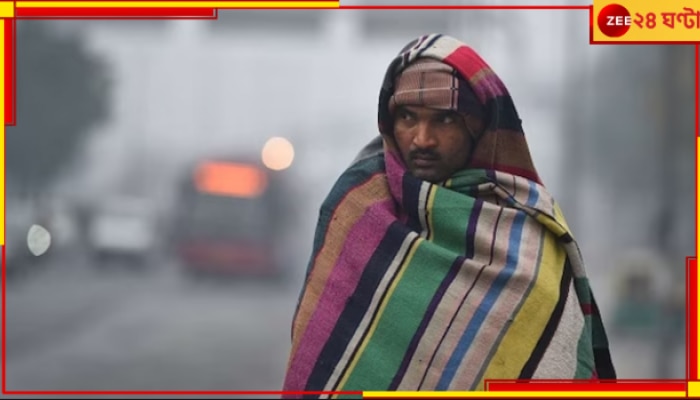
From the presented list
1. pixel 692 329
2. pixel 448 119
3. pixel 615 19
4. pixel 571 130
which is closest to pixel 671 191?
pixel 571 130

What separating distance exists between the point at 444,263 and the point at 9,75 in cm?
94

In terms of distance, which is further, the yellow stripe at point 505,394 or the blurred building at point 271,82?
the blurred building at point 271,82

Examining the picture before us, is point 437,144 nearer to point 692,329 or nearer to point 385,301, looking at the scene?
point 385,301

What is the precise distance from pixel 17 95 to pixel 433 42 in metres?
Answer: 0.89

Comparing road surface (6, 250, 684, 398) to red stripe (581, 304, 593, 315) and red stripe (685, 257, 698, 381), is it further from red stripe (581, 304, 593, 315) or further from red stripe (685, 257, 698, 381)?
red stripe (581, 304, 593, 315)

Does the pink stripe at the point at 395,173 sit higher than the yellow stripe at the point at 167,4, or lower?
lower

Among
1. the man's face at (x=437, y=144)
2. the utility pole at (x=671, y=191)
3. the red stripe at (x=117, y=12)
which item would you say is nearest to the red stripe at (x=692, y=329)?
the utility pole at (x=671, y=191)

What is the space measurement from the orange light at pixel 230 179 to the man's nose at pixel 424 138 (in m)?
0.83

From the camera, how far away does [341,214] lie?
5.32 ft

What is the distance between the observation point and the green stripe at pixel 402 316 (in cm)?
156

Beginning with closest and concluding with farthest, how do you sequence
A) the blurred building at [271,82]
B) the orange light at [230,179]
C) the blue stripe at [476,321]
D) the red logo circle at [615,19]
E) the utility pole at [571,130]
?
1. the blue stripe at [476,321]
2. the red logo circle at [615,19]
3. the blurred building at [271,82]
4. the utility pole at [571,130]
5. the orange light at [230,179]

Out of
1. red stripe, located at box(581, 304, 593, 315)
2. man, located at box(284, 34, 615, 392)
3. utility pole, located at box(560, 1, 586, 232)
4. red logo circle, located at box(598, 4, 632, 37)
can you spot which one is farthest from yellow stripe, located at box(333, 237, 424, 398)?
utility pole, located at box(560, 1, 586, 232)

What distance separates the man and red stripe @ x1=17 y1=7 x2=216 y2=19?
515mm

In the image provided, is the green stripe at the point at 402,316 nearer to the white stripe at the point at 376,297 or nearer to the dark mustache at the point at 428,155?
the white stripe at the point at 376,297
